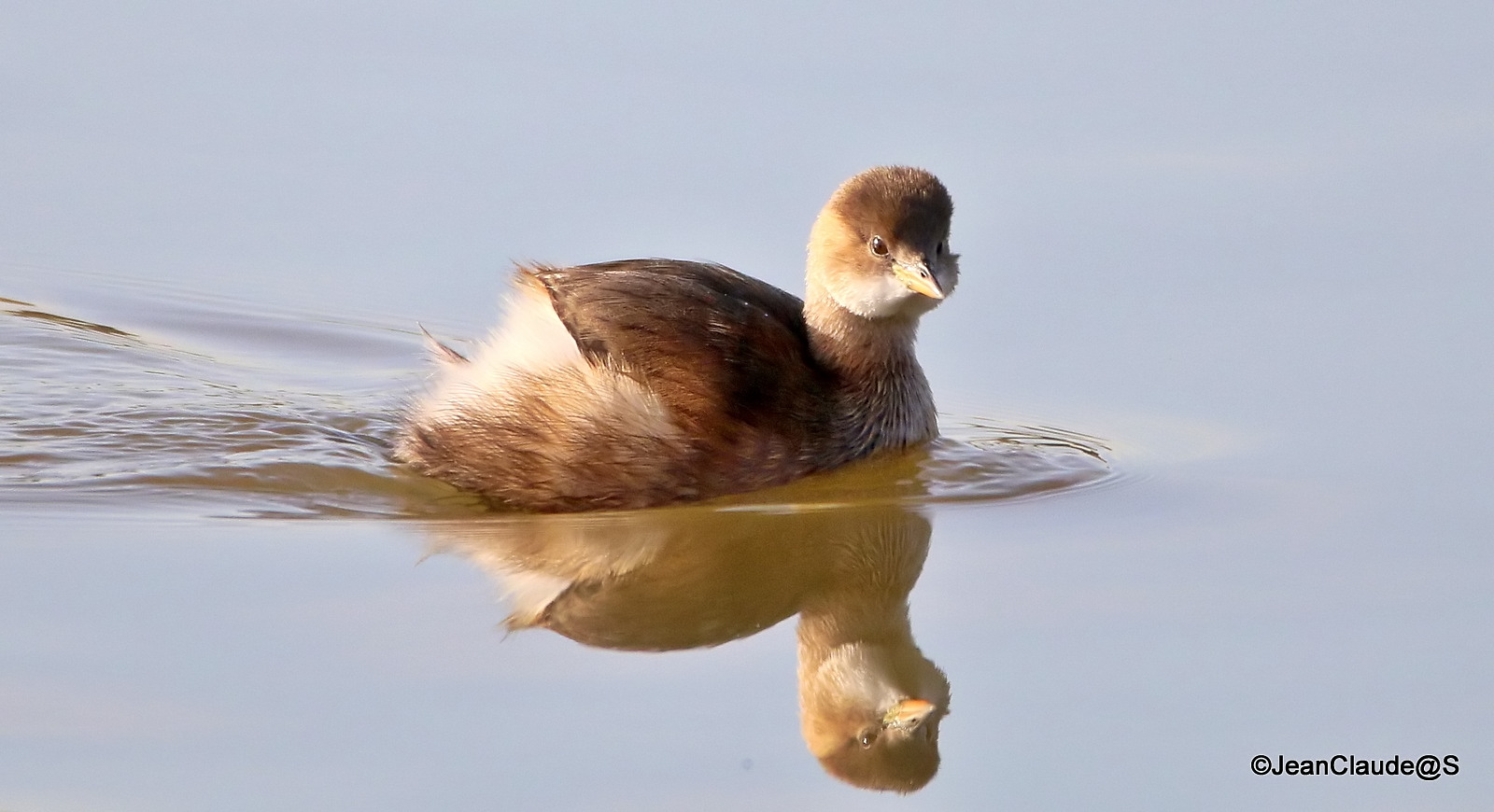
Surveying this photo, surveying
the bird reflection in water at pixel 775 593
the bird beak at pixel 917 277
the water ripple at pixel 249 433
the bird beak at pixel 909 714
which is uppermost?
the bird beak at pixel 917 277

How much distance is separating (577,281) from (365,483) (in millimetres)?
1007

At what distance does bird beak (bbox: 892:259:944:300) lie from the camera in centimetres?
691

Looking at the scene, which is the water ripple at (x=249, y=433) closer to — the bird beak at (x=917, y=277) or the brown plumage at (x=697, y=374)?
the brown plumage at (x=697, y=374)

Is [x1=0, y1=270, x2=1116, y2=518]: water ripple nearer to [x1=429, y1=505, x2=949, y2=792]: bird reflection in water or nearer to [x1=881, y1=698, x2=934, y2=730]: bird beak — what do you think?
[x1=429, y1=505, x2=949, y2=792]: bird reflection in water

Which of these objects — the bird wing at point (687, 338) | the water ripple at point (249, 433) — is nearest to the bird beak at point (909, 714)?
the water ripple at point (249, 433)

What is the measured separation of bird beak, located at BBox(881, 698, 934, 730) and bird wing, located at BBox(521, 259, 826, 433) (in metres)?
1.63

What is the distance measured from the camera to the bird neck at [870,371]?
706 cm

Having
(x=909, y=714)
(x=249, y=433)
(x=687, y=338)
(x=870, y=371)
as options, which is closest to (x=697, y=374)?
(x=687, y=338)

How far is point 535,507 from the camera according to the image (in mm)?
6574

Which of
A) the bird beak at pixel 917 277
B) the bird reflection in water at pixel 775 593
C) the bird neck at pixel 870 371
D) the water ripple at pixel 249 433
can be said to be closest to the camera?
the bird reflection in water at pixel 775 593

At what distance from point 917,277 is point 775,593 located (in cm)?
160

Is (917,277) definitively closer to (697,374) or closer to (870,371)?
(870,371)

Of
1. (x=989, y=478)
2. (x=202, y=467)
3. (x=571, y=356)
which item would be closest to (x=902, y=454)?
(x=989, y=478)

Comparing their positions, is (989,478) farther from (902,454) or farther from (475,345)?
(475,345)
